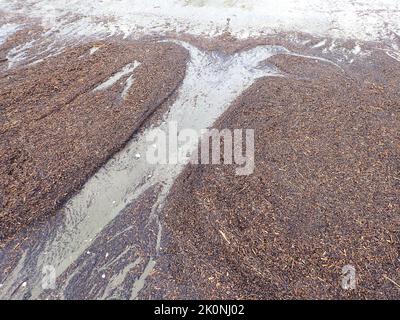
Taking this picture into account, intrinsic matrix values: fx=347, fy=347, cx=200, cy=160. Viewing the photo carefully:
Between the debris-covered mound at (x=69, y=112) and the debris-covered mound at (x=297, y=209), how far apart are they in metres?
1.61

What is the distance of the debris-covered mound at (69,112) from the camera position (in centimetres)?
509

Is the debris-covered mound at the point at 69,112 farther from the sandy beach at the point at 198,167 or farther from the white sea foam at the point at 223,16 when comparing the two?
the white sea foam at the point at 223,16

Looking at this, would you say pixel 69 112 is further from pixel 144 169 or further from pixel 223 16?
pixel 223 16

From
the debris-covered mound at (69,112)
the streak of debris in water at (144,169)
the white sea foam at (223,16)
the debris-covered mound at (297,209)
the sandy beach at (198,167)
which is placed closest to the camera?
the debris-covered mound at (297,209)

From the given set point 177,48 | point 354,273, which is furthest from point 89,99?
point 354,273

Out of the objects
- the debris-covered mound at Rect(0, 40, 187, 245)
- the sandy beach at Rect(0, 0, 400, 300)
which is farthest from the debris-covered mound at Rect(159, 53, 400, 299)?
the debris-covered mound at Rect(0, 40, 187, 245)

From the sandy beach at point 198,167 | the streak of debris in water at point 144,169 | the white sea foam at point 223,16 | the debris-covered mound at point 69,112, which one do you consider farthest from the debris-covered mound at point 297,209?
the white sea foam at point 223,16

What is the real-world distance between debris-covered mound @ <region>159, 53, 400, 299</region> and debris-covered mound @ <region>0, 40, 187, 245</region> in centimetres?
161

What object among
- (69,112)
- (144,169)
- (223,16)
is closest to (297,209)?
(144,169)

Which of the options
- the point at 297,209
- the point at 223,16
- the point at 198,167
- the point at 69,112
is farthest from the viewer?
the point at 223,16

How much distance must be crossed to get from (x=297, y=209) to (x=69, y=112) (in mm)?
4482

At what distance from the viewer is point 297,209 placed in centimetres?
472

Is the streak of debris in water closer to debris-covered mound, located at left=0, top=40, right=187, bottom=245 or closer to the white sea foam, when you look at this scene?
debris-covered mound, located at left=0, top=40, right=187, bottom=245
